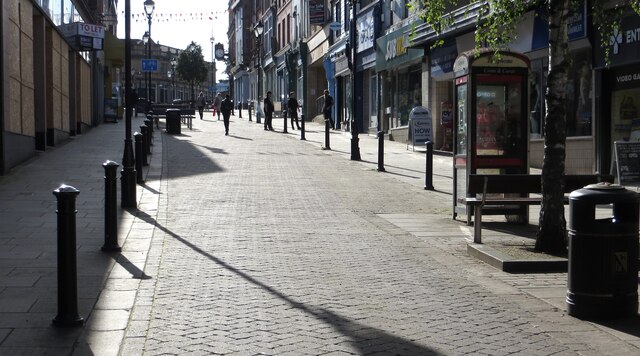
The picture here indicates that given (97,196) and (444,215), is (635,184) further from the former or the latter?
(97,196)

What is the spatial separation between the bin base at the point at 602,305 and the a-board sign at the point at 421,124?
61.4 feet

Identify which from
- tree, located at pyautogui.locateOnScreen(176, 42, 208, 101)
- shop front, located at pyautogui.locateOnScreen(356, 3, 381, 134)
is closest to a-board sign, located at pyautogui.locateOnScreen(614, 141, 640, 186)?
shop front, located at pyautogui.locateOnScreen(356, 3, 381, 134)

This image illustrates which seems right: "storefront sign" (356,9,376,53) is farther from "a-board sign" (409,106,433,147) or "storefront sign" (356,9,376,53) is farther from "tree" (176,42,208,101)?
"tree" (176,42,208,101)

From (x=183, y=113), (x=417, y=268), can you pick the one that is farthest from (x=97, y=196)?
(x=183, y=113)

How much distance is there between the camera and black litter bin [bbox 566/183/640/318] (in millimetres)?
6480

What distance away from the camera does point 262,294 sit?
734cm

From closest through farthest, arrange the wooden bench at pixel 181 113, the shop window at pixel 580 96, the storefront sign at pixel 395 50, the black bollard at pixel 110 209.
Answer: the black bollard at pixel 110 209, the shop window at pixel 580 96, the storefront sign at pixel 395 50, the wooden bench at pixel 181 113

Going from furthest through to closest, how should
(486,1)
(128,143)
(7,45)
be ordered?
(7,45)
(128,143)
(486,1)

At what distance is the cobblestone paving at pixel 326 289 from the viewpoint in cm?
588

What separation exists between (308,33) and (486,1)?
132 feet

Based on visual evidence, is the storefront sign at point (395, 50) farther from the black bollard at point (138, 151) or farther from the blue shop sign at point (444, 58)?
the black bollard at point (138, 151)

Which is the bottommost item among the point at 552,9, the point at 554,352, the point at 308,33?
the point at 554,352

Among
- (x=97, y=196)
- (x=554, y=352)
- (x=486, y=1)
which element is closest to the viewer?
(x=554, y=352)

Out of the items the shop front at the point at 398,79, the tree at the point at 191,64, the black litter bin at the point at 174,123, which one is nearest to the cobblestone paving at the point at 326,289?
the shop front at the point at 398,79
